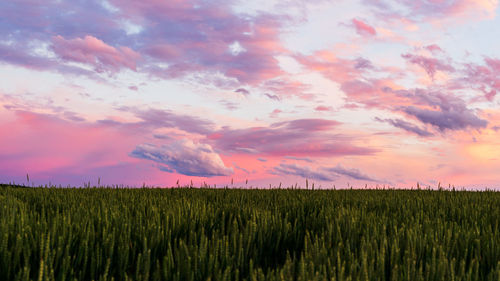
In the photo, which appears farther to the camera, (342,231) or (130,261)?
(342,231)

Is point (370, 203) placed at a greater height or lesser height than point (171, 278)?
greater

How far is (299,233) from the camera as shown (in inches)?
139

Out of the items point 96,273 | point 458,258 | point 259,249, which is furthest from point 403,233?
point 96,273

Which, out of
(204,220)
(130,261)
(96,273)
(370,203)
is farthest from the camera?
(370,203)

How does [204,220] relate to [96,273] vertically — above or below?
above

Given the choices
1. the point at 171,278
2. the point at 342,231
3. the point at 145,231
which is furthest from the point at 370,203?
the point at 171,278

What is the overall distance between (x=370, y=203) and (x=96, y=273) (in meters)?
4.47

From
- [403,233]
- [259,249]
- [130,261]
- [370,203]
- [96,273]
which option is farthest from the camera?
[370,203]

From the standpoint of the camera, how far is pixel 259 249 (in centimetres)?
305

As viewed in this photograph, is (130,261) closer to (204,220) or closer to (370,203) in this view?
(204,220)

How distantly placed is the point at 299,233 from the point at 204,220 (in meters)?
0.85

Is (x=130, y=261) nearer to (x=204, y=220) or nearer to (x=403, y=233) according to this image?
(x=204, y=220)

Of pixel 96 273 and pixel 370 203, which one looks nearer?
pixel 96 273

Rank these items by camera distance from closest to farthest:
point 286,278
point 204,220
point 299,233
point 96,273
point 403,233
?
point 286,278 → point 96,273 → point 403,233 → point 299,233 → point 204,220
